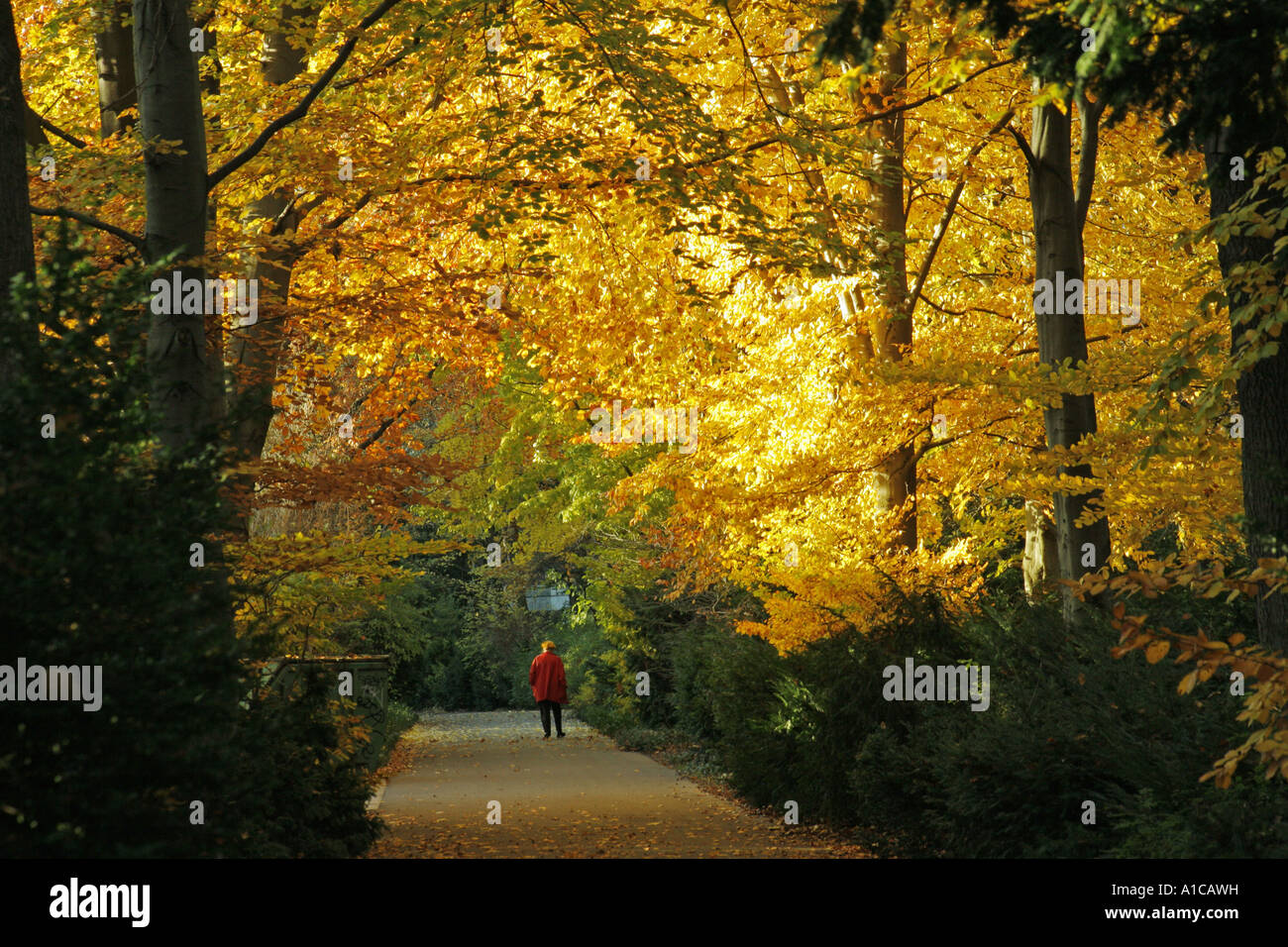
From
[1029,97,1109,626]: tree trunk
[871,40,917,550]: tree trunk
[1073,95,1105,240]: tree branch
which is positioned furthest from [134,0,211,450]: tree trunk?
[1073,95,1105,240]: tree branch

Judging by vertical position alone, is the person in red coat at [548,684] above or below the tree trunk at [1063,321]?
below

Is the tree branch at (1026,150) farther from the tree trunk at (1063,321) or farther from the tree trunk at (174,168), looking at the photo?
the tree trunk at (174,168)

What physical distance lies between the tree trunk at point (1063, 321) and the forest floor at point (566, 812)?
11.5 feet

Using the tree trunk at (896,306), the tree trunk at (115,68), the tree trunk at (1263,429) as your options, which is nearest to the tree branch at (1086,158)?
the tree trunk at (896,306)

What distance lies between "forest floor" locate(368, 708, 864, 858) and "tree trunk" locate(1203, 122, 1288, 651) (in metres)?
5.01

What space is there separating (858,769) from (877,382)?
170 inches

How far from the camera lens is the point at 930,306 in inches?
715

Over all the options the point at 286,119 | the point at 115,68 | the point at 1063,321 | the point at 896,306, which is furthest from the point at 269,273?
the point at 1063,321

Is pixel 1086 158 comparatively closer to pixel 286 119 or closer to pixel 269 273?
pixel 286 119

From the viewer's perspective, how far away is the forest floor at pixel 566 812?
1236cm

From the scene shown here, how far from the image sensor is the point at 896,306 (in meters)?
16.2

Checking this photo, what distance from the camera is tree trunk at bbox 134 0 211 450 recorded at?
32.9 ft
